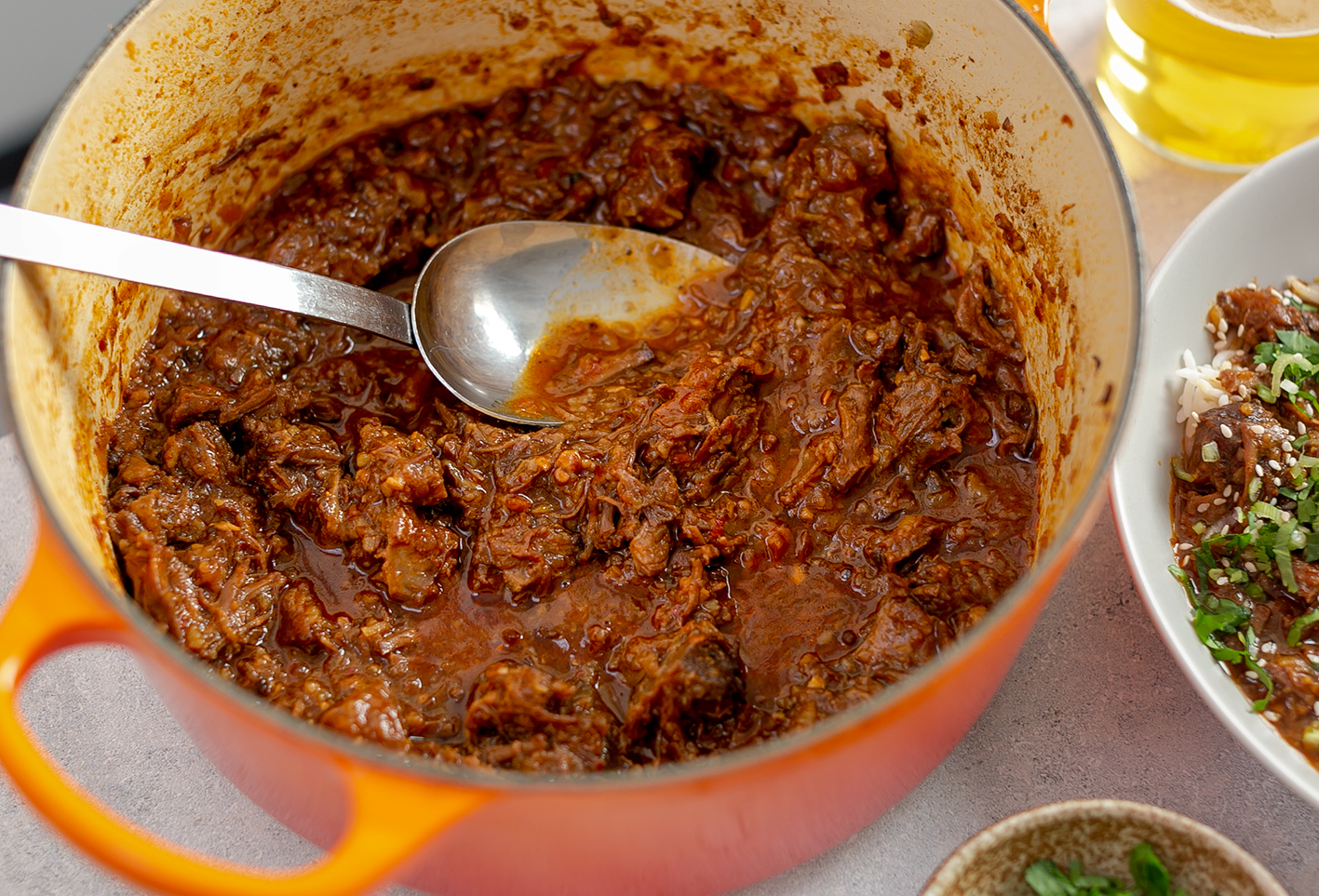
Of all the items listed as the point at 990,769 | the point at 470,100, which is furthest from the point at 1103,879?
the point at 470,100

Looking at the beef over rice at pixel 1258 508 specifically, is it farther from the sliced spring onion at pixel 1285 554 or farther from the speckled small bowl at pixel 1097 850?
the speckled small bowl at pixel 1097 850

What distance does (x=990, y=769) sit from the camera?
2.57 metres

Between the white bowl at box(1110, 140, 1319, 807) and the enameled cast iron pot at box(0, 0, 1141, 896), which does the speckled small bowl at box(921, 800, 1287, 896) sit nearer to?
the enameled cast iron pot at box(0, 0, 1141, 896)

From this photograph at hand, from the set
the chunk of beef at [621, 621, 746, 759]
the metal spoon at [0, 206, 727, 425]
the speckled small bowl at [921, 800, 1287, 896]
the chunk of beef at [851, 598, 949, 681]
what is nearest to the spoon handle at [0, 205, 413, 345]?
the metal spoon at [0, 206, 727, 425]

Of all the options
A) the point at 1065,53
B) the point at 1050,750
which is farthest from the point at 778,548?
the point at 1065,53

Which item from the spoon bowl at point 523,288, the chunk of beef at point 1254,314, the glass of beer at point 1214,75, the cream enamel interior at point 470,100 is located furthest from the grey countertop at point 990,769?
the glass of beer at point 1214,75

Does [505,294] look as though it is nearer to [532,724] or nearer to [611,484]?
[611,484]

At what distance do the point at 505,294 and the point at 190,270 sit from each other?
2.95 ft

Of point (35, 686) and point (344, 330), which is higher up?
point (344, 330)

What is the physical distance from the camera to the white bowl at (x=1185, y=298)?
2.50 metres

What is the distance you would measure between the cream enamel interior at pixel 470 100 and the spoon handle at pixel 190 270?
2.9 inches

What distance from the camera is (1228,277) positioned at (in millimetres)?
2945

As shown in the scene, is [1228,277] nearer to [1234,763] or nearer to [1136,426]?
[1136,426]

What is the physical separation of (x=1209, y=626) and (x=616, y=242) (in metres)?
1.84
